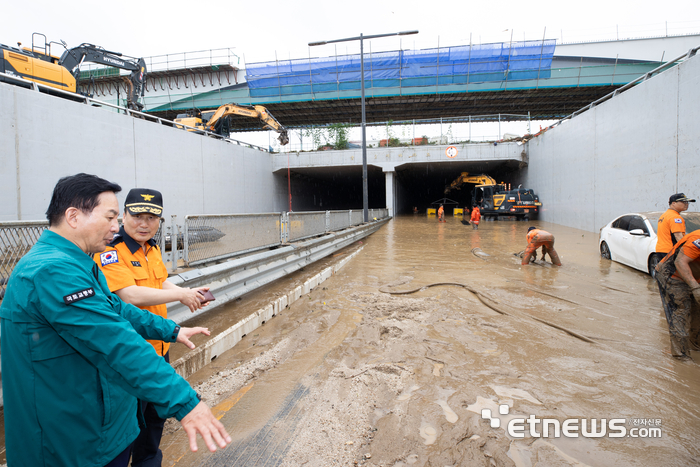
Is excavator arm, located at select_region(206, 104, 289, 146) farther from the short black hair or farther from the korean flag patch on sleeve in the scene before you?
the short black hair

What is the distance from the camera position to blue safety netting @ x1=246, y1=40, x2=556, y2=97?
34.7 m

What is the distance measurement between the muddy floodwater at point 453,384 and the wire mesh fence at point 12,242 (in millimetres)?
2179

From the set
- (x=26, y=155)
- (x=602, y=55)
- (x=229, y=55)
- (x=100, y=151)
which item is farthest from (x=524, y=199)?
(x=229, y=55)

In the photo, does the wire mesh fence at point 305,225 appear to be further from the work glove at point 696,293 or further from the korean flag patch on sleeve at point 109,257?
the work glove at point 696,293

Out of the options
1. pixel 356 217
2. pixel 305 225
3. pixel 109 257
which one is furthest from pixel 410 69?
pixel 109 257

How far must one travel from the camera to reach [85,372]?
53.4 inches

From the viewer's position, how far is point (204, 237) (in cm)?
539

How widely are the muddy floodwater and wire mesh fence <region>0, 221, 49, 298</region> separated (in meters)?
2.18

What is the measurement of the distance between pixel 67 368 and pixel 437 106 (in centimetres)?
4354

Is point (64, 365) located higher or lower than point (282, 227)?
lower

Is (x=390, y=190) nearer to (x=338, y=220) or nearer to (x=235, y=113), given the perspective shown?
(x=235, y=113)

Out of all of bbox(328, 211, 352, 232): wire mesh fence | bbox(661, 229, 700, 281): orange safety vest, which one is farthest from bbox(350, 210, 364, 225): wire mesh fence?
bbox(661, 229, 700, 281): orange safety vest

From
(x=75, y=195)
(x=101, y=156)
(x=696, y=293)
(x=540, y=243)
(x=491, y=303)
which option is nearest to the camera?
(x=75, y=195)

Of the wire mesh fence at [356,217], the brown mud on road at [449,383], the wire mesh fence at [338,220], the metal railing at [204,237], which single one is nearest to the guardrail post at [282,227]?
the metal railing at [204,237]
